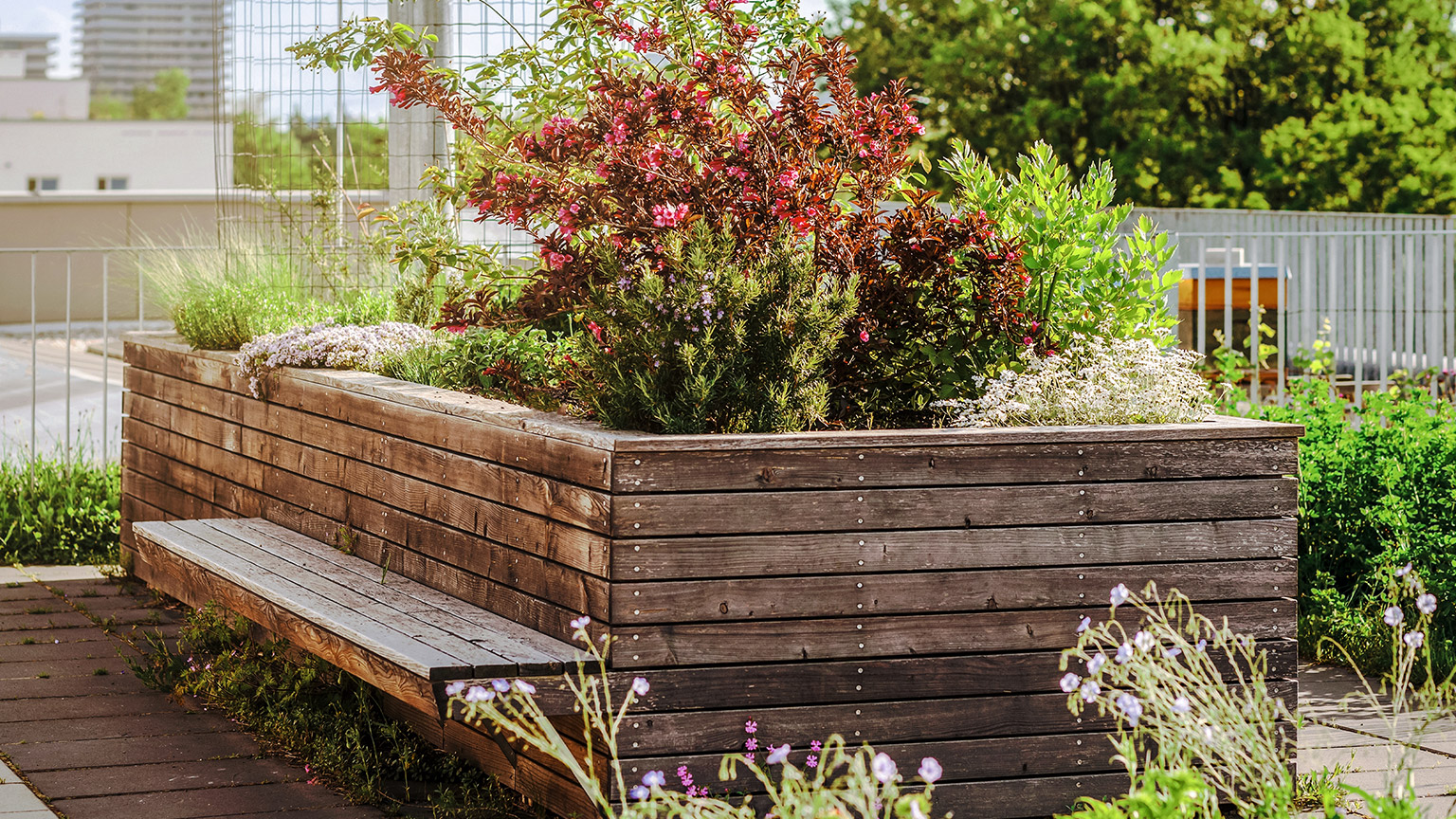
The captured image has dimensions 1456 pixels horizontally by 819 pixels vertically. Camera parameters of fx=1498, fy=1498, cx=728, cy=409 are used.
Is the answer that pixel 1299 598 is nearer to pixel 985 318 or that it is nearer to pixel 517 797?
pixel 985 318

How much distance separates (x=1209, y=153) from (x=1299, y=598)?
25711 millimetres

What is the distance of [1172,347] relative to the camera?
4008mm

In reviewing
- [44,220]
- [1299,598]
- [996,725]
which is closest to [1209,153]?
[44,220]

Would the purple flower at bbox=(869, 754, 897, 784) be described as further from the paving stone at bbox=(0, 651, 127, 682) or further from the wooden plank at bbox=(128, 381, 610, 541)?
the paving stone at bbox=(0, 651, 127, 682)

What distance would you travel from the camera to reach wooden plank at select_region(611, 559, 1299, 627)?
9.67ft

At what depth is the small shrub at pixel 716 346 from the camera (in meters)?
3.12

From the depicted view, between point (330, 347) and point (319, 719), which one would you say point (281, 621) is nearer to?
point (319, 719)

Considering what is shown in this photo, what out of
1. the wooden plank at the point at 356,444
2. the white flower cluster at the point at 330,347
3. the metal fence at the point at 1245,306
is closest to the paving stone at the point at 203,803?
the wooden plank at the point at 356,444

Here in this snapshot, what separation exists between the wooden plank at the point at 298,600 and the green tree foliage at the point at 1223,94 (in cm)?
2305

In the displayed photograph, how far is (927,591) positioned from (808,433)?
1.36 ft

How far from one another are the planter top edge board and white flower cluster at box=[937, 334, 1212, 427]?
0.26ft

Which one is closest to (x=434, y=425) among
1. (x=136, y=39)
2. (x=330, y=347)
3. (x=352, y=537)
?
(x=352, y=537)

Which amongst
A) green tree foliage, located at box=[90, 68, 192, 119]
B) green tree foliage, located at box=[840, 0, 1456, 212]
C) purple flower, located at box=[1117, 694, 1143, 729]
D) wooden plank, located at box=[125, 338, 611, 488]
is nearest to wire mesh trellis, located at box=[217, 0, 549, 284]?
wooden plank, located at box=[125, 338, 611, 488]

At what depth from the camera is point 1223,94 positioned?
29281mm
